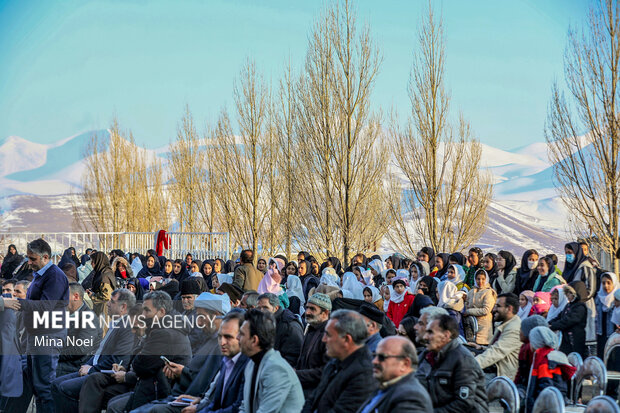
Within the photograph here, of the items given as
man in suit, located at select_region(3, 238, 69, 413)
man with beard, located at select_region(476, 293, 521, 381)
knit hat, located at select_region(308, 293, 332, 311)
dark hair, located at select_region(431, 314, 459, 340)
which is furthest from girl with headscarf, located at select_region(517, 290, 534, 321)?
man in suit, located at select_region(3, 238, 69, 413)

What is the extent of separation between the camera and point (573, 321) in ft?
30.4

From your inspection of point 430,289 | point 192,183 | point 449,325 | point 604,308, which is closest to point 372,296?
point 430,289

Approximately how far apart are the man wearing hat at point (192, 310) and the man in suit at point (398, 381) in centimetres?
327

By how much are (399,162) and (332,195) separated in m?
2.41

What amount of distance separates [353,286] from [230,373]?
24.9 ft

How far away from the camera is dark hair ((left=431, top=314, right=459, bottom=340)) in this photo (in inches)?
211

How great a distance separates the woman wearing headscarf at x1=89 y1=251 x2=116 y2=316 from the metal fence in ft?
35.6

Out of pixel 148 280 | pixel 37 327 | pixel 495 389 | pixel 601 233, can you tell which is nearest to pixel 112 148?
pixel 148 280

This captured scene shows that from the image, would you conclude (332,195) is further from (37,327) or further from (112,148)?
(112,148)

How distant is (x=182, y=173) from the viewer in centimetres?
3684

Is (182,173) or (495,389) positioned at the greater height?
(182,173)

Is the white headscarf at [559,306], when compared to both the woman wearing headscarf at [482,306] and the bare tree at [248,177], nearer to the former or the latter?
the woman wearing headscarf at [482,306]

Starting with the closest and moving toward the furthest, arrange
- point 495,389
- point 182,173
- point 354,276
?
point 495,389 → point 354,276 → point 182,173

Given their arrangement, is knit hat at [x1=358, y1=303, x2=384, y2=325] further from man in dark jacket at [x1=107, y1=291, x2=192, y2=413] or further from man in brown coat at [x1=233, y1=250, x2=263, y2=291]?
man in brown coat at [x1=233, y1=250, x2=263, y2=291]
